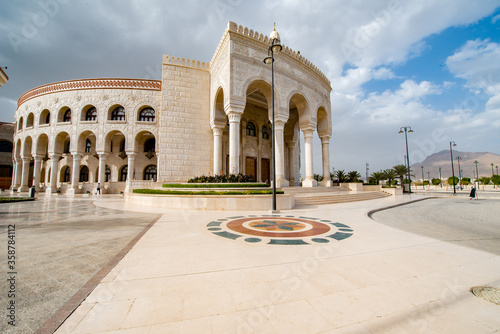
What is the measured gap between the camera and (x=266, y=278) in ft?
9.00

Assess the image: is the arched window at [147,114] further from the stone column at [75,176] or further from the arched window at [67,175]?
the arched window at [67,175]

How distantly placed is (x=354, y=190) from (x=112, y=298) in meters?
20.7

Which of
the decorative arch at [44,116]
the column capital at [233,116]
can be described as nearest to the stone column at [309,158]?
the column capital at [233,116]

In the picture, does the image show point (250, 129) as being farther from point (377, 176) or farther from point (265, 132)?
point (377, 176)

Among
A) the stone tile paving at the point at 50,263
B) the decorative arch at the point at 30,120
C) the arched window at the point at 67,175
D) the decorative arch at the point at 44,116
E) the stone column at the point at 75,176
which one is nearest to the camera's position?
the stone tile paving at the point at 50,263

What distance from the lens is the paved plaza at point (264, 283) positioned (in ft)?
6.09

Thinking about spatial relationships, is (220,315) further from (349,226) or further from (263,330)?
(349,226)

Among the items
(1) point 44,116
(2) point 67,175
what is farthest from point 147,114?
(2) point 67,175

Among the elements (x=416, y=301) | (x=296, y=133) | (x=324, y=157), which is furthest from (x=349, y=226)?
(x=296, y=133)

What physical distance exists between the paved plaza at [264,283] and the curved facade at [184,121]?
1119 cm

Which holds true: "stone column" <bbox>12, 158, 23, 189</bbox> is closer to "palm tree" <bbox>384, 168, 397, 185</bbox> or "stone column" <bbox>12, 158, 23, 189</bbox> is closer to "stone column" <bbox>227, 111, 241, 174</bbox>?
"stone column" <bbox>227, 111, 241, 174</bbox>

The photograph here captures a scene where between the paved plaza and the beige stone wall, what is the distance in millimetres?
13602

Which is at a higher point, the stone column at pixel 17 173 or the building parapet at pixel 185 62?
the building parapet at pixel 185 62

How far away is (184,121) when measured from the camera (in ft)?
61.4
